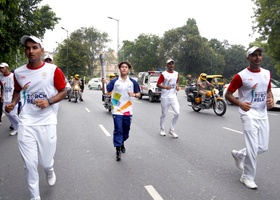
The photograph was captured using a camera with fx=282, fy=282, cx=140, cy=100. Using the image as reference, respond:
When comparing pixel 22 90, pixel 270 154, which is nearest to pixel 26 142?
pixel 22 90

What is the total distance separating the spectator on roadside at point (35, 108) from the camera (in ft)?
10.9

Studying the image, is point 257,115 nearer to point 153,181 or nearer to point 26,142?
point 153,181

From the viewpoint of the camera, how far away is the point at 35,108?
3447mm

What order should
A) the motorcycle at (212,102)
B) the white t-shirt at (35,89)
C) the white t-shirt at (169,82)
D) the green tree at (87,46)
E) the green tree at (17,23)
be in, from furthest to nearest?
the green tree at (87,46)
the motorcycle at (212,102)
the green tree at (17,23)
the white t-shirt at (169,82)
the white t-shirt at (35,89)

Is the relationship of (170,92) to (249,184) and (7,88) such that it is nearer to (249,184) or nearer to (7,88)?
(249,184)

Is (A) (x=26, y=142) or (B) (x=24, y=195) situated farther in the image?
(B) (x=24, y=195)

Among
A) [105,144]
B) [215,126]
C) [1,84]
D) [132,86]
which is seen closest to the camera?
[132,86]

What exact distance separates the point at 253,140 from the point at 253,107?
483 mm

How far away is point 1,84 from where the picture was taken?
7.79 m

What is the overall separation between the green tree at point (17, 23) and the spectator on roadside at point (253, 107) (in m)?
7.34

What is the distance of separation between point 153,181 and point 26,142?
6.48ft

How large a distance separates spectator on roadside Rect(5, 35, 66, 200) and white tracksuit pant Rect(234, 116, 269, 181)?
8.66ft

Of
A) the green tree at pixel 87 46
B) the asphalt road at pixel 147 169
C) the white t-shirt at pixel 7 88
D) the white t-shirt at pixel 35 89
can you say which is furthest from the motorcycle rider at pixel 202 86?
the green tree at pixel 87 46

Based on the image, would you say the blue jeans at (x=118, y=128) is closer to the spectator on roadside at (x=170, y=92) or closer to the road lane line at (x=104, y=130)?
the spectator on roadside at (x=170, y=92)
